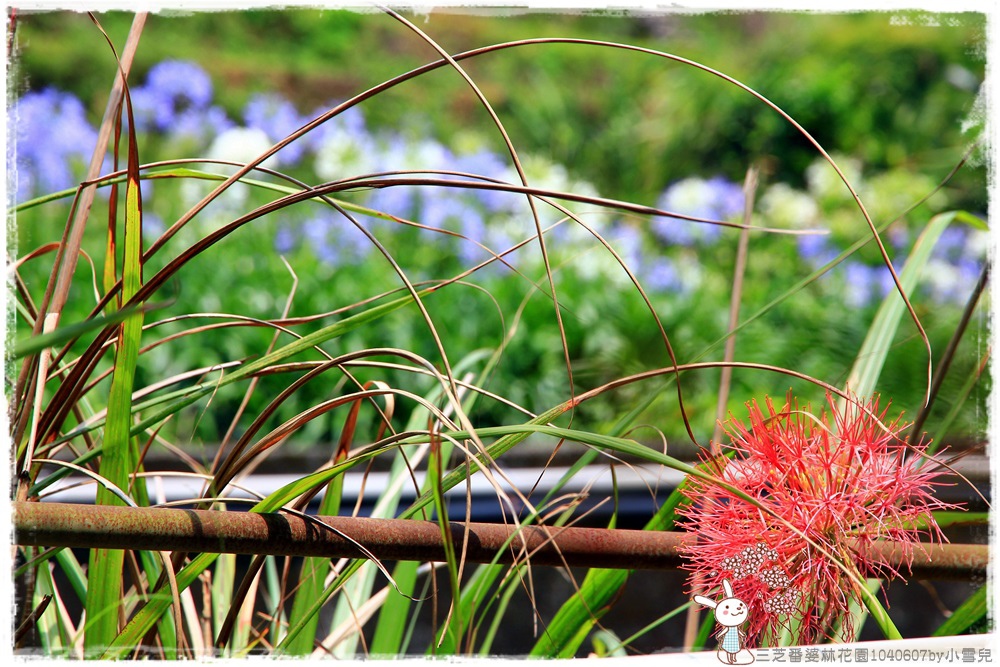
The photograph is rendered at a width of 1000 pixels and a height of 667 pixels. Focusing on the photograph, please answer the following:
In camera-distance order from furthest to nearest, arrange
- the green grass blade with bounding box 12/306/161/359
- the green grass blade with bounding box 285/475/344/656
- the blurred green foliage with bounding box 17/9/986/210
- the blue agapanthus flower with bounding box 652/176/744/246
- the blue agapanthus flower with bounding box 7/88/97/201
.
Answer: the blurred green foliage with bounding box 17/9/986/210 → the blue agapanthus flower with bounding box 652/176/744/246 → the blue agapanthus flower with bounding box 7/88/97/201 → the green grass blade with bounding box 285/475/344/656 → the green grass blade with bounding box 12/306/161/359

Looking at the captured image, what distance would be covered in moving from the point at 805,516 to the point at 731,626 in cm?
5

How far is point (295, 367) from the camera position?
1.29ft

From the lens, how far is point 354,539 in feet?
1.02

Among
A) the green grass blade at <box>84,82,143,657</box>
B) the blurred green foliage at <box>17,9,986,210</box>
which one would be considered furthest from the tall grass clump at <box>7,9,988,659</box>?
the blurred green foliage at <box>17,9,986,210</box>

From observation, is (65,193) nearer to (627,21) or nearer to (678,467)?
(678,467)

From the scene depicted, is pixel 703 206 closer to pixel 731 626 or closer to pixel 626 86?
pixel 626 86

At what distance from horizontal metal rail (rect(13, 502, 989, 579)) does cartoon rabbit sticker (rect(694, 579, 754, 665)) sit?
0.09 ft

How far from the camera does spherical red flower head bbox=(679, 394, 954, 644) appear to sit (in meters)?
0.32

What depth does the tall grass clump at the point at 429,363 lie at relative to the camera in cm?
32

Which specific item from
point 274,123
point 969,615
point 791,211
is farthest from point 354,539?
point 791,211

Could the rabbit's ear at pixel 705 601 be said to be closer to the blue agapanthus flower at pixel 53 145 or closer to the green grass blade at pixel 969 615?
the green grass blade at pixel 969 615

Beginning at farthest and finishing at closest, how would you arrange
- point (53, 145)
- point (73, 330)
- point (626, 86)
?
point (626, 86) → point (53, 145) → point (73, 330)

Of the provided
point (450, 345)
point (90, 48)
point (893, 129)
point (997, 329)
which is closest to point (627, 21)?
point (893, 129)

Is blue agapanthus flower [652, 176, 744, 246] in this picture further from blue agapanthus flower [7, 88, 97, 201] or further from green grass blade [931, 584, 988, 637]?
green grass blade [931, 584, 988, 637]
